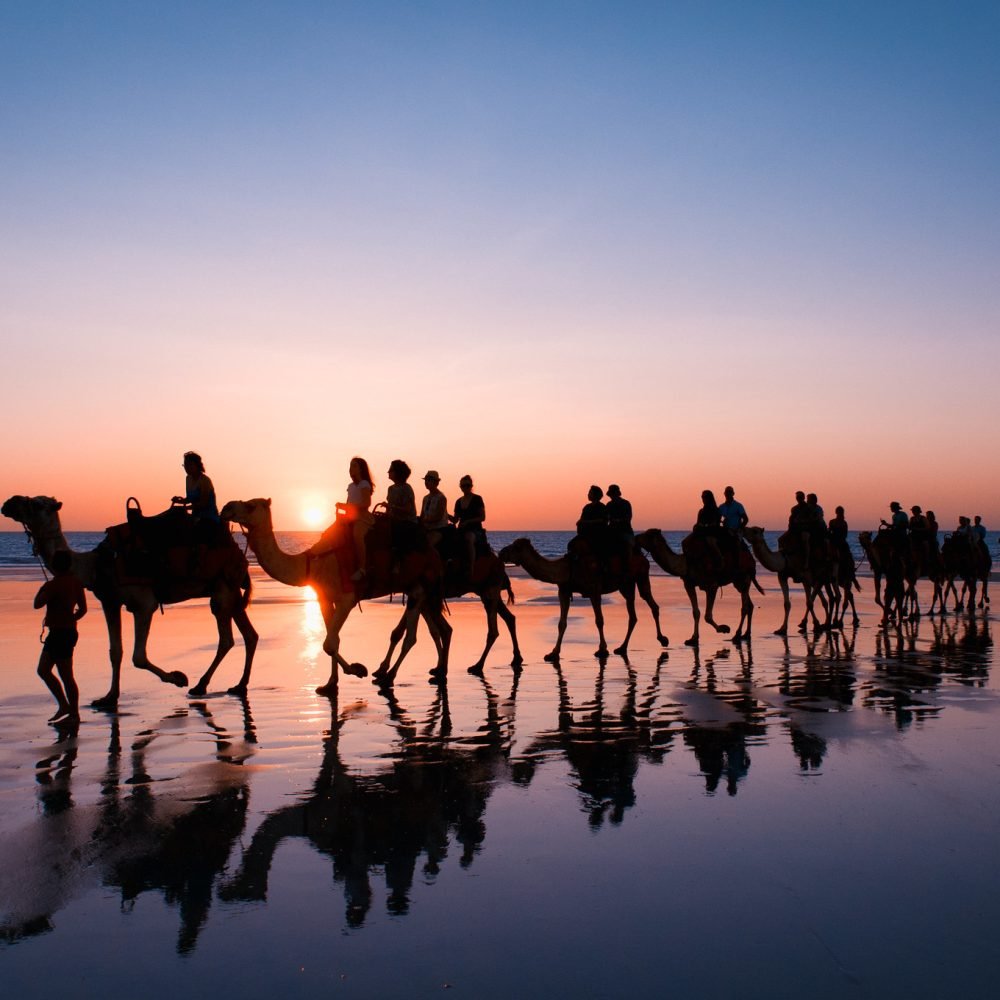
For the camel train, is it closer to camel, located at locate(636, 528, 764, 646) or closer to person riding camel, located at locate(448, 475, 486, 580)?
person riding camel, located at locate(448, 475, 486, 580)

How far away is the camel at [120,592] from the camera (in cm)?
1184

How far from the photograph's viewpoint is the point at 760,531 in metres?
20.9

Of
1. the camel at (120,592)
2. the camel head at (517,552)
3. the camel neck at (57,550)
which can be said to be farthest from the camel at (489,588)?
the camel neck at (57,550)

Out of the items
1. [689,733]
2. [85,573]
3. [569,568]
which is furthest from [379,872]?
[569,568]

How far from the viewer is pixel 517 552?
17.4m

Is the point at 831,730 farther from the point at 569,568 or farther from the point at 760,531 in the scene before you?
the point at 760,531

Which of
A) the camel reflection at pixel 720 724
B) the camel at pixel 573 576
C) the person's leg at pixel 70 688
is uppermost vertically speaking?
the camel at pixel 573 576

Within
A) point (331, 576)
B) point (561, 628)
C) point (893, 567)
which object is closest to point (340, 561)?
point (331, 576)

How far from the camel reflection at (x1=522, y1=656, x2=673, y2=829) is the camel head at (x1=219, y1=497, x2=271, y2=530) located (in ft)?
14.9

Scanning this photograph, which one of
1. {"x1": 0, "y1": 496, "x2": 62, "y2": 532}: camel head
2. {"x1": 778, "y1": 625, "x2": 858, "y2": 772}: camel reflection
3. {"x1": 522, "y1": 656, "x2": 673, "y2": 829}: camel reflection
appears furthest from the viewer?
{"x1": 0, "y1": 496, "x2": 62, "y2": 532}: camel head

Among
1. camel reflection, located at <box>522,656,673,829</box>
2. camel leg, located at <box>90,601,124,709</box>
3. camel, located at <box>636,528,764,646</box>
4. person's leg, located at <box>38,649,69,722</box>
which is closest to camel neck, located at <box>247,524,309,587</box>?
camel leg, located at <box>90,601,124,709</box>

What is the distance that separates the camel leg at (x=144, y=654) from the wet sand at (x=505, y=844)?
1.59 ft

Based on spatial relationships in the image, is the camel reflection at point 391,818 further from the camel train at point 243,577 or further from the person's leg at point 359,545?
the person's leg at point 359,545

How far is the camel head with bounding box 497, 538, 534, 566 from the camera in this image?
56.1 feet
